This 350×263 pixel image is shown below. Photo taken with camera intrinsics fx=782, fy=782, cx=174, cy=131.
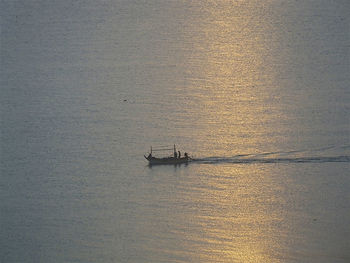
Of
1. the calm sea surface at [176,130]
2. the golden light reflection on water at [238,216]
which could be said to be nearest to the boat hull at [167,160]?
the calm sea surface at [176,130]

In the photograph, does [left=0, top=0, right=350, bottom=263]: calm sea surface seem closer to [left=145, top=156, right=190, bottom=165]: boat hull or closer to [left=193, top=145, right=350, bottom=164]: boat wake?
[left=193, top=145, right=350, bottom=164]: boat wake

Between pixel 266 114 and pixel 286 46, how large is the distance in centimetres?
907

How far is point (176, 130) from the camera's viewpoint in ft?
77.4

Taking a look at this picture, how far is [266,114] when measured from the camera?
80.9ft

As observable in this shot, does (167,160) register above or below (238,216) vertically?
above

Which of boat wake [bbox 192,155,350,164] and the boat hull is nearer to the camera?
boat wake [bbox 192,155,350,164]

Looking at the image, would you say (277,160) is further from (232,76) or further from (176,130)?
(232,76)

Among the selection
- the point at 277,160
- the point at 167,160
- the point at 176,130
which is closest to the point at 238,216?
the point at 277,160

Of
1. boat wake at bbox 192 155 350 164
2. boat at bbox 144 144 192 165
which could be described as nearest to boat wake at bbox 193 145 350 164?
boat wake at bbox 192 155 350 164

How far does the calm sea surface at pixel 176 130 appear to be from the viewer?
15.0m

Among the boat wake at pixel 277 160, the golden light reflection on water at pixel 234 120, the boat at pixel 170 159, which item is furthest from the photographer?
the boat at pixel 170 159

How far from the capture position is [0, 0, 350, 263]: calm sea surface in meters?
15.0

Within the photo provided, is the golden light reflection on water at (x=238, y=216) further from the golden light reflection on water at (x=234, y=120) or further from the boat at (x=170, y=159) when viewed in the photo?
the boat at (x=170, y=159)

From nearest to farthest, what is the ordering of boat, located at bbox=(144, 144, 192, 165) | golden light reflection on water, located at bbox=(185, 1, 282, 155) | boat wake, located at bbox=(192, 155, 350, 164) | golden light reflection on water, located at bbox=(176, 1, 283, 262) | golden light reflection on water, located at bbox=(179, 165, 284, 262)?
golden light reflection on water, located at bbox=(179, 165, 284, 262) → golden light reflection on water, located at bbox=(176, 1, 283, 262) → boat wake, located at bbox=(192, 155, 350, 164) → boat, located at bbox=(144, 144, 192, 165) → golden light reflection on water, located at bbox=(185, 1, 282, 155)
